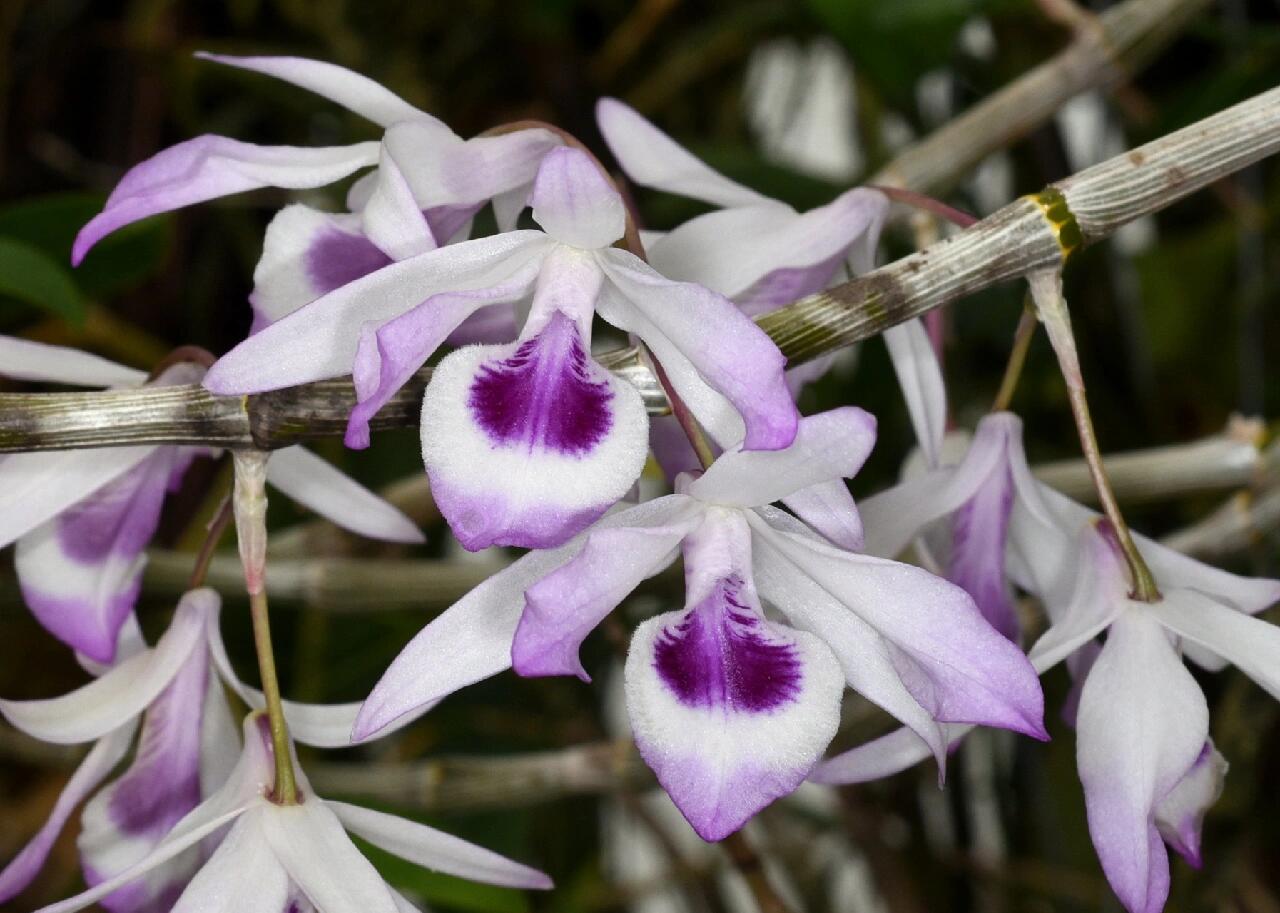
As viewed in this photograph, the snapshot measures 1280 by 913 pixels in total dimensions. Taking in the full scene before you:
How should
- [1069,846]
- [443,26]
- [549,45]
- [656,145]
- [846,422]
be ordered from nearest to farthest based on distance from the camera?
[846,422] → [656,145] → [1069,846] → [549,45] → [443,26]

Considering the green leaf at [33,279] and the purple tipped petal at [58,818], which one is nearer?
the purple tipped petal at [58,818]

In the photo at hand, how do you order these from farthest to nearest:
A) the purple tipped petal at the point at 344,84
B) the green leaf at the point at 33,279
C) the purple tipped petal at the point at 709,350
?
1. the green leaf at the point at 33,279
2. the purple tipped petal at the point at 344,84
3. the purple tipped petal at the point at 709,350

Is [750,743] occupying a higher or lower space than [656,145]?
lower

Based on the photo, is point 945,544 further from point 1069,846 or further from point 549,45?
point 549,45

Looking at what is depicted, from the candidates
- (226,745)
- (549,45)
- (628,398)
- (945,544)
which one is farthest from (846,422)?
(549,45)

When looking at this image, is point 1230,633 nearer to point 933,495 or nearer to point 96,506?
point 933,495

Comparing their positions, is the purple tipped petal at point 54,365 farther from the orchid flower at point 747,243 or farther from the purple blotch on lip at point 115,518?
the orchid flower at point 747,243

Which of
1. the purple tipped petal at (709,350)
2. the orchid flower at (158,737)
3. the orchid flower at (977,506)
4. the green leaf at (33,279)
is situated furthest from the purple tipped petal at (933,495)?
the green leaf at (33,279)

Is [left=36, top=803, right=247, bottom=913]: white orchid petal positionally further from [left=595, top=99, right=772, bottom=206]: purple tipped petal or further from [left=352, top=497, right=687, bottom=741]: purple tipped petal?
[left=595, top=99, right=772, bottom=206]: purple tipped petal
